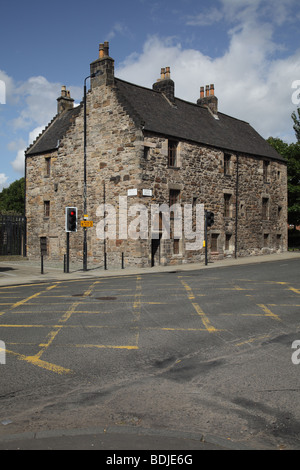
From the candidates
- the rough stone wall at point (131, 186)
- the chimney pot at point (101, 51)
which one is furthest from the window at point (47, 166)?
the chimney pot at point (101, 51)

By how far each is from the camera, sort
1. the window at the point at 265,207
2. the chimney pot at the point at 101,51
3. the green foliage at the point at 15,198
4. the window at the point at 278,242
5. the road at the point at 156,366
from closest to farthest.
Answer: the road at the point at 156,366 < the chimney pot at the point at 101,51 < the window at the point at 265,207 < the window at the point at 278,242 < the green foliage at the point at 15,198

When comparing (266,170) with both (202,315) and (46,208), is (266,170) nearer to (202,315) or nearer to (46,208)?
(46,208)

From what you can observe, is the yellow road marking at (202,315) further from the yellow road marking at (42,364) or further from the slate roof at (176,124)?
the slate roof at (176,124)

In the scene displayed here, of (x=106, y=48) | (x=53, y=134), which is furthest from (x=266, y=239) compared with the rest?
(x=106, y=48)

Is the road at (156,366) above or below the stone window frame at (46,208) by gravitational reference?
below

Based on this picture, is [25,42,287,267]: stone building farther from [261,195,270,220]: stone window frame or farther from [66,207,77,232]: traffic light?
[66,207,77,232]: traffic light

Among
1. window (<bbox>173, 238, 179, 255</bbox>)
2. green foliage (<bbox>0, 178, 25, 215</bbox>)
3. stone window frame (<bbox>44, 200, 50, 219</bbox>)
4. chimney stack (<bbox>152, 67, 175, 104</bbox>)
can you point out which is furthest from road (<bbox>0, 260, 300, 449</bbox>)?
Result: green foliage (<bbox>0, 178, 25, 215</bbox>)

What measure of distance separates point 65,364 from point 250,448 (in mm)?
3345

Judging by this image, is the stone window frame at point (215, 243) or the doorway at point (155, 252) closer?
the doorway at point (155, 252)

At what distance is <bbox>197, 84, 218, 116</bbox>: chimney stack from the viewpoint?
35531 mm

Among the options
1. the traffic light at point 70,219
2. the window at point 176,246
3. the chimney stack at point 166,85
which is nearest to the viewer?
the traffic light at point 70,219

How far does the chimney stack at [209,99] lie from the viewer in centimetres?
3553

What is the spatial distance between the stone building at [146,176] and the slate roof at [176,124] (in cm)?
10

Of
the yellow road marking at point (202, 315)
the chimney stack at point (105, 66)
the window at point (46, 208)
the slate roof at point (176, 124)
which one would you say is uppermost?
the chimney stack at point (105, 66)
